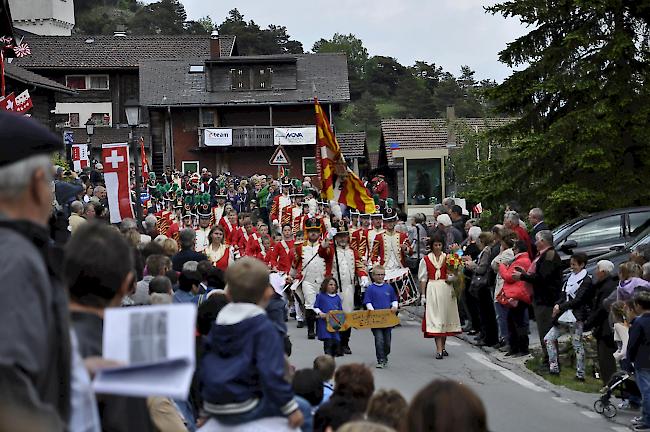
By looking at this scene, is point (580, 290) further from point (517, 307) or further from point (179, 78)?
point (179, 78)

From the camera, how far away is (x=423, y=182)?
39.5 meters

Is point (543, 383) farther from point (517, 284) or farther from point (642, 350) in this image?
point (642, 350)

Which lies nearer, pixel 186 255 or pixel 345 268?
pixel 186 255

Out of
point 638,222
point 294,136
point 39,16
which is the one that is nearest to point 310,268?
point 638,222

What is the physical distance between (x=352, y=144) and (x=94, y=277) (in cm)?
6279

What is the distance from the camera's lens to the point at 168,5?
451 ft

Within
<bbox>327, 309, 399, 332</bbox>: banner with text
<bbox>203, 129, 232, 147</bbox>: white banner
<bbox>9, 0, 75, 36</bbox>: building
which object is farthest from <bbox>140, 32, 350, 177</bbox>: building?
<bbox>327, 309, 399, 332</bbox>: banner with text

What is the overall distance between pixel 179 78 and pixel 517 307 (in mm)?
54805

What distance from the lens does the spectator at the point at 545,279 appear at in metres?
16.7

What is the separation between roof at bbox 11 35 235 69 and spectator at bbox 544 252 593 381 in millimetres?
61799

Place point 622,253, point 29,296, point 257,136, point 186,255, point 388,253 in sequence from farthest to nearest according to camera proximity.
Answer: point 257,136
point 388,253
point 622,253
point 186,255
point 29,296

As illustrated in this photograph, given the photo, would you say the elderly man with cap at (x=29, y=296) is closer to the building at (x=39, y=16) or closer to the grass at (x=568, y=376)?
the grass at (x=568, y=376)

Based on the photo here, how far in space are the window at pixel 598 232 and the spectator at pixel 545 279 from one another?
137 inches

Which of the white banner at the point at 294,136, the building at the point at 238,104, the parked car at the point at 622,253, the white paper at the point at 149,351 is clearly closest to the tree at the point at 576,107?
the parked car at the point at 622,253
